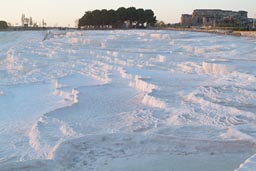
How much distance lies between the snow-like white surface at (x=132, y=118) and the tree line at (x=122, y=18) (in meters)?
54.4

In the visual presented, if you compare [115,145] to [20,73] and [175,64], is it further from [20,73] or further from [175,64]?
[20,73]

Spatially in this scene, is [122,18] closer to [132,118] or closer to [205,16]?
[205,16]

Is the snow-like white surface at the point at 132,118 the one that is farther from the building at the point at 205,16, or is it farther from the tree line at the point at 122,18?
the building at the point at 205,16

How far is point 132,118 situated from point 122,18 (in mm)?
63284

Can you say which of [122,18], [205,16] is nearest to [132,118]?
[122,18]

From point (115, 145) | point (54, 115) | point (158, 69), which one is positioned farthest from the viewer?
point (158, 69)

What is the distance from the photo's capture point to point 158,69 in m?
16.2

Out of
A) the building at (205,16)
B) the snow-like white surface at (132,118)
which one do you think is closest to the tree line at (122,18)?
the building at (205,16)

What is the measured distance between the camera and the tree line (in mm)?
70312

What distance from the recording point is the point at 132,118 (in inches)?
339

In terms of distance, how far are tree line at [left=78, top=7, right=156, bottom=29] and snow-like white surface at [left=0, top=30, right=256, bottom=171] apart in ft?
178

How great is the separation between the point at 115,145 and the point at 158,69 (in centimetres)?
978

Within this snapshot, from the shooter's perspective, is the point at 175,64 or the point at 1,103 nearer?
the point at 1,103

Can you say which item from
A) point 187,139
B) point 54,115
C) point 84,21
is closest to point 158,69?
point 54,115
